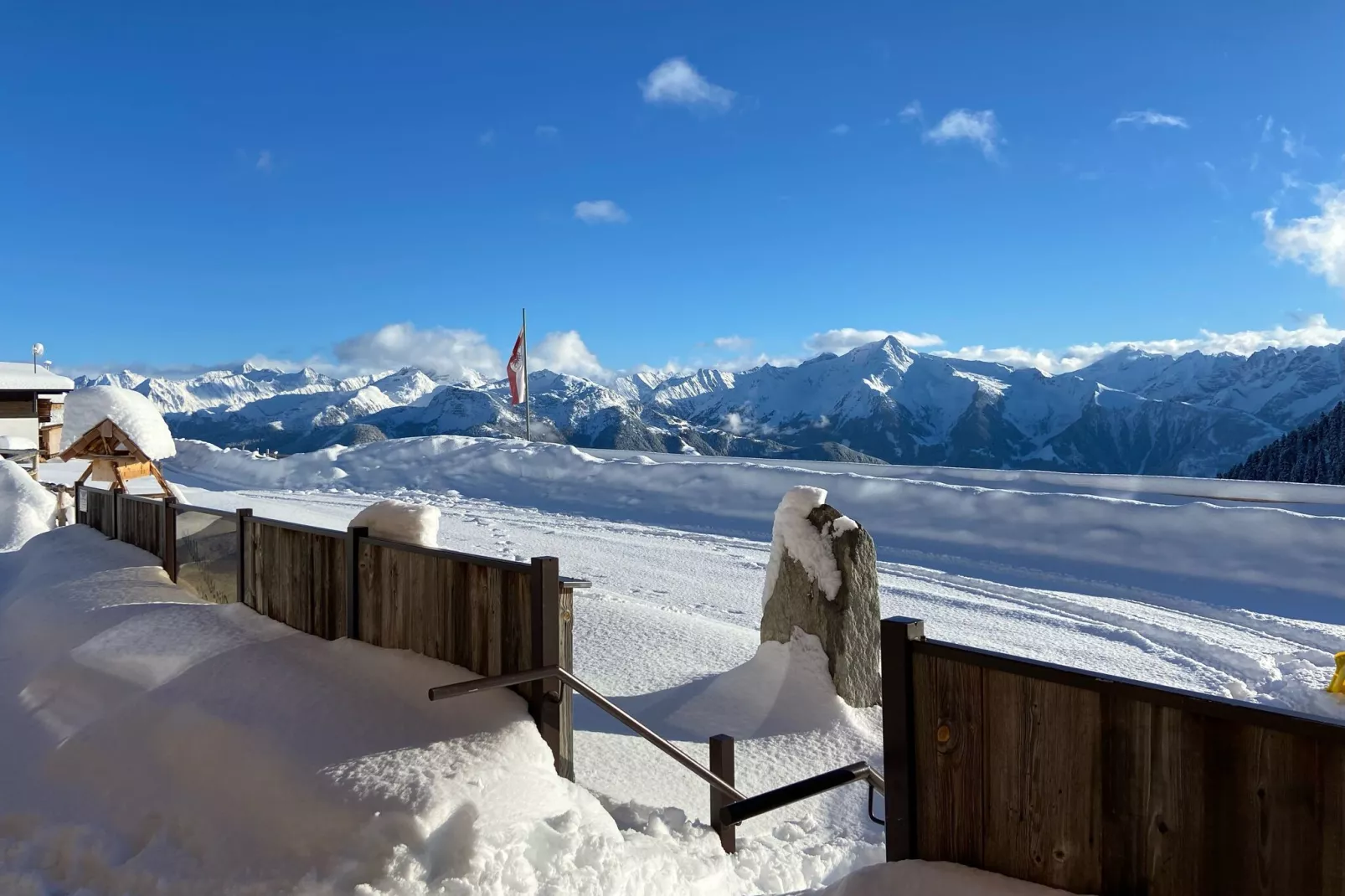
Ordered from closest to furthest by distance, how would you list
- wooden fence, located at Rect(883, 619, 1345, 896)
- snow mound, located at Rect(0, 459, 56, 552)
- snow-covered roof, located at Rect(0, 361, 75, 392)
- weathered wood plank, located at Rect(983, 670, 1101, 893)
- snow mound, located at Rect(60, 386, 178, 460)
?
wooden fence, located at Rect(883, 619, 1345, 896), weathered wood plank, located at Rect(983, 670, 1101, 893), snow mound, located at Rect(0, 459, 56, 552), snow mound, located at Rect(60, 386, 178, 460), snow-covered roof, located at Rect(0, 361, 75, 392)

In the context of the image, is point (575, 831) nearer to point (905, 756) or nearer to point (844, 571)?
point (905, 756)

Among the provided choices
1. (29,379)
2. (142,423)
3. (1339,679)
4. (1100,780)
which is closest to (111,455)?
(142,423)

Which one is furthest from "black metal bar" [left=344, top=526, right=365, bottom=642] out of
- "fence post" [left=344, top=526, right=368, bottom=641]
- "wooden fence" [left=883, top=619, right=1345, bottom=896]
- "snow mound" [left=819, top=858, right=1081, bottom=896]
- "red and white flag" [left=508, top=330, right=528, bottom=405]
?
"red and white flag" [left=508, top=330, right=528, bottom=405]

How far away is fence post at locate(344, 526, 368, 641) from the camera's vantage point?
18.8 feet

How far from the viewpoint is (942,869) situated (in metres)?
2.65

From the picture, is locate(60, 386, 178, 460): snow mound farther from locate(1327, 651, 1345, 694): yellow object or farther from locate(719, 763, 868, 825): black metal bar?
locate(1327, 651, 1345, 694): yellow object

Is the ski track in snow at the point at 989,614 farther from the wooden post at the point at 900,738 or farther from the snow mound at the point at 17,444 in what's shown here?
the snow mound at the point at 17,444

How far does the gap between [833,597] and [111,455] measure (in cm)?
1203

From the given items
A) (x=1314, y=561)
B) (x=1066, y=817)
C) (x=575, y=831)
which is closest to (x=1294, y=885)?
(x=1066, y=817)

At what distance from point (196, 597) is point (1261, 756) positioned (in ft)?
29.3

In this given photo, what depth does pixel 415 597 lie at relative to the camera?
209 inches

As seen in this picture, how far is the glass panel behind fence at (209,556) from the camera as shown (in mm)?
7961

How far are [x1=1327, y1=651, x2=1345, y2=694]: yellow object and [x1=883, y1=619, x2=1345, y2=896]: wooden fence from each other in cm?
669

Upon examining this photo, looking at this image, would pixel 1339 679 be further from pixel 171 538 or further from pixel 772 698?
pixel 171 538
